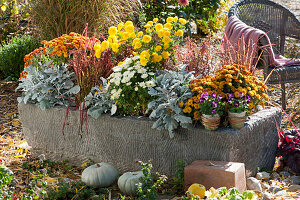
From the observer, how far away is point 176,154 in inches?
106

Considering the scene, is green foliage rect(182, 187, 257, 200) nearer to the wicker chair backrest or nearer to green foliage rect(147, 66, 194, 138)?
green foliage rect(147, 66, 194, 138)

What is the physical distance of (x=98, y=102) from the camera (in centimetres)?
295

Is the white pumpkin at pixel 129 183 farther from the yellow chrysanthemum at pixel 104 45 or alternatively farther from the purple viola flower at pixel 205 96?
the yellow chrysanthemum at pixel 104 45

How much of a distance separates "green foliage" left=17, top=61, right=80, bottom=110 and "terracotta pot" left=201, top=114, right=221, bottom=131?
112 cm

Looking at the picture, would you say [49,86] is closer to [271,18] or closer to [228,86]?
[228,86]

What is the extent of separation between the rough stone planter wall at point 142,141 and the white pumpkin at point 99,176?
0.27 m

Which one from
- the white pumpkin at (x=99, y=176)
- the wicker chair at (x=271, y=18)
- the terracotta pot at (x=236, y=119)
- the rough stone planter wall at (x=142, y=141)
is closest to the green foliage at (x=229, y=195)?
the rough stone planter wall at (x=142, y=141)

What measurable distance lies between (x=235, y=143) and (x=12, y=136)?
224 cm

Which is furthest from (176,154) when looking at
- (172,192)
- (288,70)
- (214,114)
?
(288,70)

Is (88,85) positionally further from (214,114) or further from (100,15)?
(100,15)

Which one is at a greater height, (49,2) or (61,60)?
(49,2)

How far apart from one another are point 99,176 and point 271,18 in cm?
303

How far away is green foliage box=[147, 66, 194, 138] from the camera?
2572 mm

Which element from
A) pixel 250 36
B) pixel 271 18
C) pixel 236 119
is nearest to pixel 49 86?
pixel 236 119
